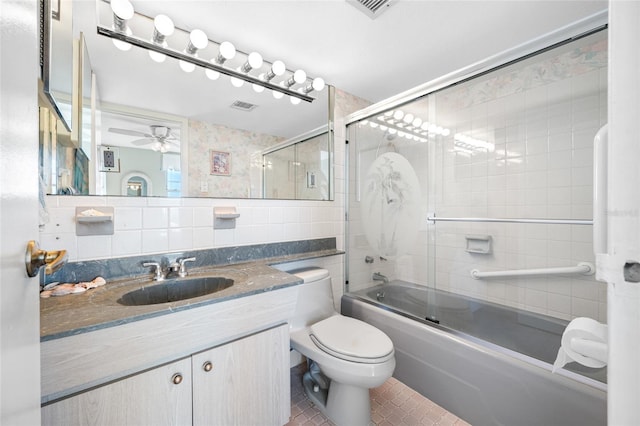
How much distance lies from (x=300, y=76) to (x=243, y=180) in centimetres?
82

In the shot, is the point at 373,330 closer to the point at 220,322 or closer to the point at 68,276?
the point at 220,322

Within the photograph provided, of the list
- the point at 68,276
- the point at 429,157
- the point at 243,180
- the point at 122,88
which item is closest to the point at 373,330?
the point at 243,180

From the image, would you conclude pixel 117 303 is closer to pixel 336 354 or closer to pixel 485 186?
pixel 336 354

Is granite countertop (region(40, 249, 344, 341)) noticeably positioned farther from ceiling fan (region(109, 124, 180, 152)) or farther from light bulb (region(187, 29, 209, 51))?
light bulb (region(187, 29, 209, 51))

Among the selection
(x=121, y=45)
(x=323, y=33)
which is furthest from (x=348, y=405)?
(x=121, y=45)

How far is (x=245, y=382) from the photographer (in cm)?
107

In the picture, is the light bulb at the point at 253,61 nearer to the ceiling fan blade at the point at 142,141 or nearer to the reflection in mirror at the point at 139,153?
the reflection in mirror at the point at 139,153

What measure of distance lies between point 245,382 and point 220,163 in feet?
3.62

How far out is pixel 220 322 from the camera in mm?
975

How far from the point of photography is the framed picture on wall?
4.84 ft

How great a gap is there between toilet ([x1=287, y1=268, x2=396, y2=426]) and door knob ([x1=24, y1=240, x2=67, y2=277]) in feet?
3.64

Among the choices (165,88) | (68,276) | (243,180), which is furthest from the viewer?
(243,180)

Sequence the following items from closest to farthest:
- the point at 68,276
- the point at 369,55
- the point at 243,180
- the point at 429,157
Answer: the point at 68,276, the point at 243,180, the point at 369,55, the point at 429,157

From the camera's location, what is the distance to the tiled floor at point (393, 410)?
1.34 m
